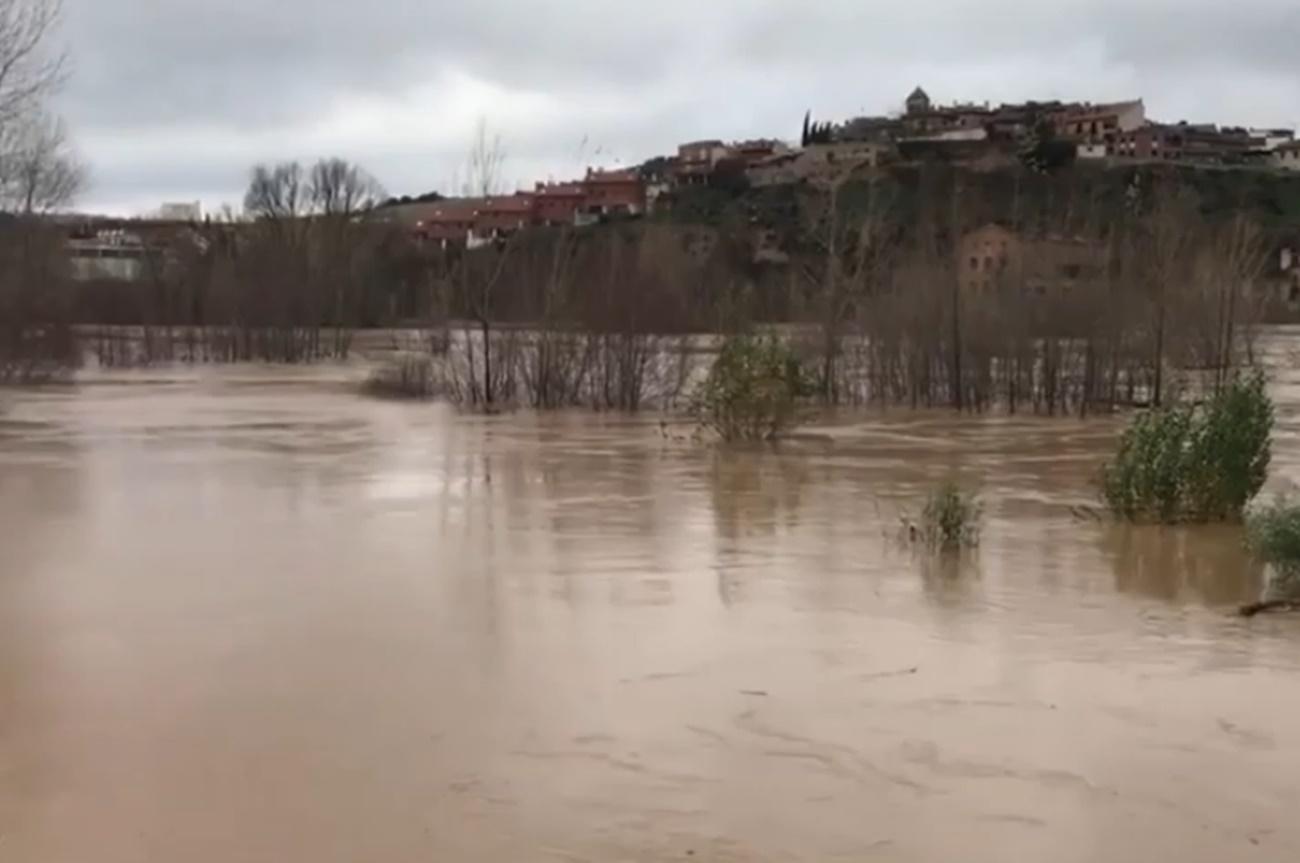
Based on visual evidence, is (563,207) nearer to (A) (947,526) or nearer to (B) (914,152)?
(B) (914,152)

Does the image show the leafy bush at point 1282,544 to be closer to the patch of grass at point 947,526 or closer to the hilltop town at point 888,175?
the patch of grass at point 947,526

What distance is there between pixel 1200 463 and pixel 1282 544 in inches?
117

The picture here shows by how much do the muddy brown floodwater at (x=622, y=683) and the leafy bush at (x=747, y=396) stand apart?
5.63 m

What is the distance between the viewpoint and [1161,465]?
13.7 meters

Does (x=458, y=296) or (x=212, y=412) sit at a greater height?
(x=458, y=296)

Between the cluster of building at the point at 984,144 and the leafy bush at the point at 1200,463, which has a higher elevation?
the cluster of building at the point at 984,144

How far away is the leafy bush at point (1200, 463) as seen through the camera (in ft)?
44.7

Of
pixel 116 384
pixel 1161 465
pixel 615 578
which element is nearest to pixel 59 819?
pixel 615 578

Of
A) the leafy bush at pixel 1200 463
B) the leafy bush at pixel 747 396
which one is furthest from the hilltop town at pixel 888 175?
the leafy bush at pixel 1200 463

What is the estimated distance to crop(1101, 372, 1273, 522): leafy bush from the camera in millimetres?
13625

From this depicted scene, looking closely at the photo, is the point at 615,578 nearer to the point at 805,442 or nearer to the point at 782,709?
the point at 782,709

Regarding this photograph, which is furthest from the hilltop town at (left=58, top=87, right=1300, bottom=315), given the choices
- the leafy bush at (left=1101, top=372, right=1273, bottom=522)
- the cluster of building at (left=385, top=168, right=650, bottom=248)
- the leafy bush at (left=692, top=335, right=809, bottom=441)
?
the leafy bush at (left=1101, top=372, right=1273, bottom=522)

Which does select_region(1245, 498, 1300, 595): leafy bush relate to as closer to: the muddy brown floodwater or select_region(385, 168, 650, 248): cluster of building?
the muddy brown floodwater

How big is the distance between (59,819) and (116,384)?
112 feet
